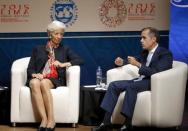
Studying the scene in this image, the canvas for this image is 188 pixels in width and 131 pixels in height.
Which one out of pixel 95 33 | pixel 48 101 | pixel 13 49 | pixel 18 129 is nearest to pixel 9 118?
pixel 18 129

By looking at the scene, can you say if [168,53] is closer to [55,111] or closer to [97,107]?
[97,107]

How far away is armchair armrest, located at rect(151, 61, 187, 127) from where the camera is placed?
4.87 meters

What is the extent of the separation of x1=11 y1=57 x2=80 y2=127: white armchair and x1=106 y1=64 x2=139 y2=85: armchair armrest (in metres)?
0.56

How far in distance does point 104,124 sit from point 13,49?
234 cm

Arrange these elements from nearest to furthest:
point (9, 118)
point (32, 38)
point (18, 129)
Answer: point (18, 129) → point (9, 118) → point (32, 38)

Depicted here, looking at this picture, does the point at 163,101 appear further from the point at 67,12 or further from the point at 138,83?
the point at 67,12

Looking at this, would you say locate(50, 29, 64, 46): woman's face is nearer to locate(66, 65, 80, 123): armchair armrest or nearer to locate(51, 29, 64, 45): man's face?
locate(51, 29, 64, 45): man's face

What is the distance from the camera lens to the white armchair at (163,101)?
192 inches

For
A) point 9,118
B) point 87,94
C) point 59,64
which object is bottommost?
point 9,118

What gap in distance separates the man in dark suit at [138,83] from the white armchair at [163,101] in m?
0.09

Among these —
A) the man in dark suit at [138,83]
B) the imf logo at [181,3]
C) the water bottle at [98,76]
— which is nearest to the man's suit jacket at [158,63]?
the man in dark suit at [138,83]

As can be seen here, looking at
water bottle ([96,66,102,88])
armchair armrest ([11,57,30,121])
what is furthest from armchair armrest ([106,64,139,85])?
armchair armrest ([11,57,30,121])

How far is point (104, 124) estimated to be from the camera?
5020 millimetres

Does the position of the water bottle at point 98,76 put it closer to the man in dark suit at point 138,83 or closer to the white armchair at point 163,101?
the man in dark suit at point 138,83
